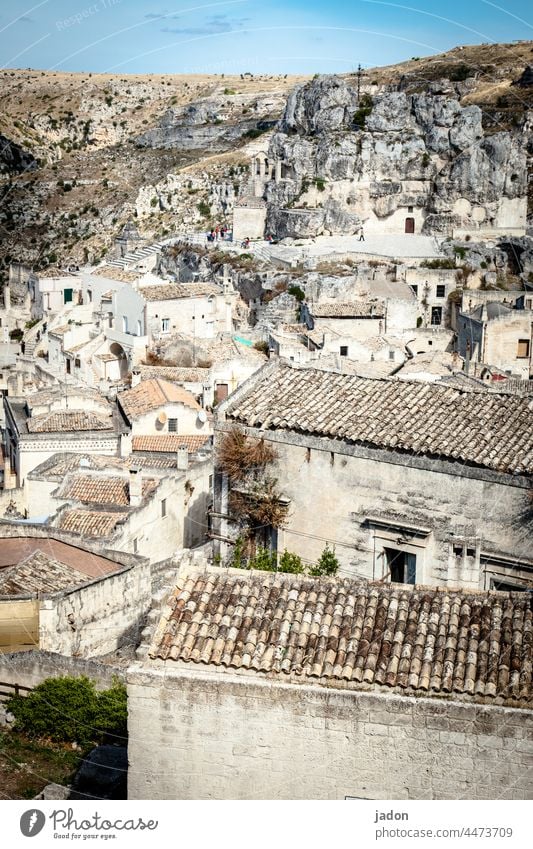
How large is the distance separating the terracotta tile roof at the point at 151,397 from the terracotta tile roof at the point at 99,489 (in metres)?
7.47

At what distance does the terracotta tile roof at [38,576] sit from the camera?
1611 centimetres

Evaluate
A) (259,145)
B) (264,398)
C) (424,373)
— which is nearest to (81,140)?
(259,145)

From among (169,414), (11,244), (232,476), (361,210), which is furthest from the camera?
(11,244)

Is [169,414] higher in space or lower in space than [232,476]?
lower

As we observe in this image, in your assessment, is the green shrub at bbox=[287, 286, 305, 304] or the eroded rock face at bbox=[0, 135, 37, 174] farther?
the eroded rock face at bbox=[0, 135, 37, 174]

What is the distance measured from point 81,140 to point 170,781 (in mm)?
119701

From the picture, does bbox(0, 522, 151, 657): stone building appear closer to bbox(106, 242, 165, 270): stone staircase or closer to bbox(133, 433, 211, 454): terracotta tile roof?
bbox(133, 433, 211, 454): terracotta tile roof

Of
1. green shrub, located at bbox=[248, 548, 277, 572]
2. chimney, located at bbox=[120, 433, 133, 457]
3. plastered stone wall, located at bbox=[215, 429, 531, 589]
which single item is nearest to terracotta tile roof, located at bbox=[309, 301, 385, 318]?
chimney, located at bbox=[120, 433, 133, 457]

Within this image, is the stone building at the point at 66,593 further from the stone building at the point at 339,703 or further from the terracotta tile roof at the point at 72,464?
the terracotta tile roof at the point at 72,464

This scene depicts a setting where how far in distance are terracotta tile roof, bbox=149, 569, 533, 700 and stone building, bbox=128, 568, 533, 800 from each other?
0.05 feet

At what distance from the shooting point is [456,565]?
1366 cm

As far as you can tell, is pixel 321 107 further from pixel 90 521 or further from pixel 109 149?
pixel 90 521

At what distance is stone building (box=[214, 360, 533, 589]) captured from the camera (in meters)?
13.4

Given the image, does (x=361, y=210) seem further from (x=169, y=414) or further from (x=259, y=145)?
(x=169, y=414)
